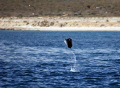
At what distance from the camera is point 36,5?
14350 cm

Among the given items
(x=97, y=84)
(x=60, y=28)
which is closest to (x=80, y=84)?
(x=97, y=84)

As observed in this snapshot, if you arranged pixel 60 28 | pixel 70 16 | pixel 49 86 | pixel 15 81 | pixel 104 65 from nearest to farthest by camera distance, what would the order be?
pixel 49 86, pixel 15 81, pixel 104 65, pixel 60 28, pixel 70 16

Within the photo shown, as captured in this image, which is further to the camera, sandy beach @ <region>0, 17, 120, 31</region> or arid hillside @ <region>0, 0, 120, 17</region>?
arid hillside @ <region>0, 0, 120, 17</region>

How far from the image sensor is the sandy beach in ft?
370

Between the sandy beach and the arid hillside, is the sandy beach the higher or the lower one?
the lower one

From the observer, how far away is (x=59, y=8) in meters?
139

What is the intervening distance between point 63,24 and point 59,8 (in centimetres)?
2528

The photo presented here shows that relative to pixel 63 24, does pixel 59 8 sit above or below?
above

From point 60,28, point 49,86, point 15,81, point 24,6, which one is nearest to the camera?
point 49,86

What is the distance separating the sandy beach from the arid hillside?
10.6 meters

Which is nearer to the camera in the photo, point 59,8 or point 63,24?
point 63,24

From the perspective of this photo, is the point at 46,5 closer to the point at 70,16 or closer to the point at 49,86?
the point at 70,16

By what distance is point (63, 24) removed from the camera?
11506 cm

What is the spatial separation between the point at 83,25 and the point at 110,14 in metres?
20.3
